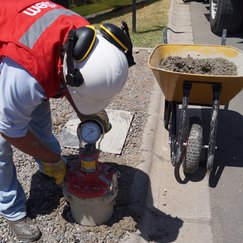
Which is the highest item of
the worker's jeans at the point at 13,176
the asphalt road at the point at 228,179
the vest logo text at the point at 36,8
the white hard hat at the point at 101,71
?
the vest logo text at the point at 36,8

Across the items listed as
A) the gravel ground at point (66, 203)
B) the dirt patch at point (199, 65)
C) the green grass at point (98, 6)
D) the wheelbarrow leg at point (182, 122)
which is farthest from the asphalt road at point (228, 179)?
the green grass at point (98, 6)

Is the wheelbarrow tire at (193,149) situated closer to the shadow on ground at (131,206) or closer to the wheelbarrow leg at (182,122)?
the wheelbarrow leg at (182,122)

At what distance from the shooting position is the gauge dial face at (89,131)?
→ 2336 millimetres

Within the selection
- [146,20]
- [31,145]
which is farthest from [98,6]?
[31,145]

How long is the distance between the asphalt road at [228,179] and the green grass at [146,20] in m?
2.35

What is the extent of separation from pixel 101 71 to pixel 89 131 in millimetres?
585

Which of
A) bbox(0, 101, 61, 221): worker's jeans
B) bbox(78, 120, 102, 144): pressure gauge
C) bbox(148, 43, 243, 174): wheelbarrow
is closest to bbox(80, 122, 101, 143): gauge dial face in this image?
bbox(78, 120, 102, 144): pressure gauge

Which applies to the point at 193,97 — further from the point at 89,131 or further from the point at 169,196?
the point at 89,131

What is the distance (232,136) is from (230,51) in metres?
0.84

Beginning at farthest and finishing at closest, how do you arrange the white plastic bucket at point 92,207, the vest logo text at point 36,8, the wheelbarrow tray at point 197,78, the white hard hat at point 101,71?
the wheelbarrow tray at point 197,78 < the white plastic bucket at point 92,207 < the vest logo text at point 36,8 < the white hard hat at point 101,71

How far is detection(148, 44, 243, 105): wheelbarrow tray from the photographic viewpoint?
2.87m

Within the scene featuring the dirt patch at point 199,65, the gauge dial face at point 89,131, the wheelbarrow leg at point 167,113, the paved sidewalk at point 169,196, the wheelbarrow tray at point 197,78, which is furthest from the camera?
the wheelbarrow leg at point 167,113

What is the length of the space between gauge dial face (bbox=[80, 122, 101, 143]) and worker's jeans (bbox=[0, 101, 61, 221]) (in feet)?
1.55

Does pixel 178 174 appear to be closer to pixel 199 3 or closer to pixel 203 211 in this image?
pixel 203 211
